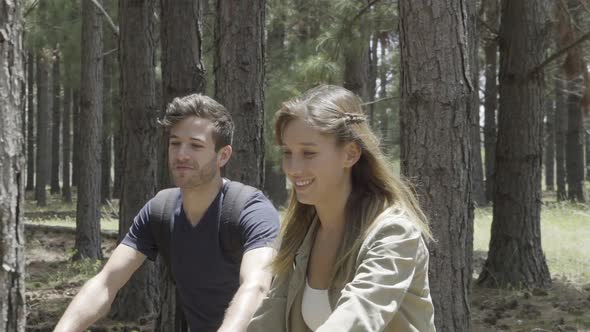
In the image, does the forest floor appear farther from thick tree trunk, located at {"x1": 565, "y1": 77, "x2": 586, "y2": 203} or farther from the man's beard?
thick tree trunk, located at {"x1": 565, "y1": 77, "x2": 586, "y2": 203}

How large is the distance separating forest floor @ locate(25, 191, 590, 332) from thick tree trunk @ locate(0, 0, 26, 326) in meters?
4.73

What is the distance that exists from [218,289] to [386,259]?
146 cm

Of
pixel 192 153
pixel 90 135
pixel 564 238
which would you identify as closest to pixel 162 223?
pixel 192 153

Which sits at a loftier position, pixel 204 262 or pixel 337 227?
pixel 337 227

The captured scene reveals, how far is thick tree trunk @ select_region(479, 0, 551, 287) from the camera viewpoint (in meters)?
8.53

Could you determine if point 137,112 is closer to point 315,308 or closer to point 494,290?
point 494,290

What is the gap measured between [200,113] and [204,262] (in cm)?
64

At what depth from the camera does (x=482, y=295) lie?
27.8 feet

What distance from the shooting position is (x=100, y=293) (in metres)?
3.17

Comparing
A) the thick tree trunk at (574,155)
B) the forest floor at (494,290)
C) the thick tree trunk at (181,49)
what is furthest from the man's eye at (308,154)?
the thick tree trunk at (574,155)

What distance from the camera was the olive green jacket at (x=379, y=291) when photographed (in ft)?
6.70

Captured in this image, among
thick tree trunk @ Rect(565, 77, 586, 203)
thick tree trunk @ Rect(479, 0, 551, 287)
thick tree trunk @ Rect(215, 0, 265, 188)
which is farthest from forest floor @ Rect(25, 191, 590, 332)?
thick tree trunk @ Rect(565, 77, 586, 203)

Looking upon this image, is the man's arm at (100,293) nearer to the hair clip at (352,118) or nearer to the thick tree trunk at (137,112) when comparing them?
the hair clip at (352,118)

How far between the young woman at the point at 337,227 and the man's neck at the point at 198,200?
993mm
